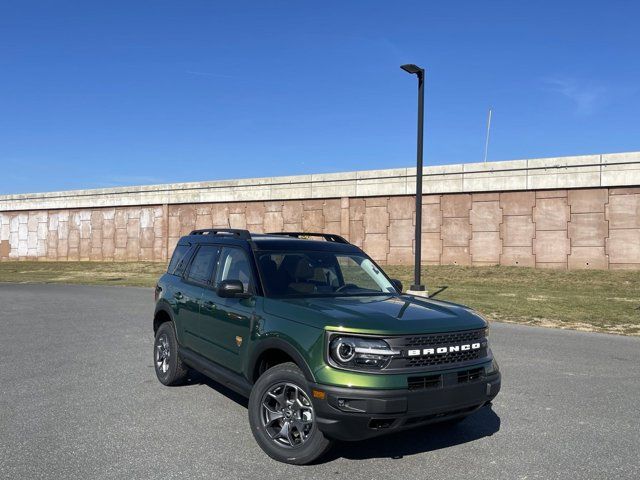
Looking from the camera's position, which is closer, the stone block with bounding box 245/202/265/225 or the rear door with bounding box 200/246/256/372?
the rear door with bounding box 200/246/256/372

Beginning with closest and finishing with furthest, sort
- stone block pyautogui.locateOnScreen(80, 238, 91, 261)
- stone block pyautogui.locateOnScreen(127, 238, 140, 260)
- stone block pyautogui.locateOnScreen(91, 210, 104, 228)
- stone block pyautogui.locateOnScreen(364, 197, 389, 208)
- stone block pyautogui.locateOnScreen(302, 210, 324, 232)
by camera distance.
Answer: stone block pyautogui.locateOnScreen(364, 197, 389, 208) < stone block pyautogui.locateOnScreen(302, 210, 324, 232) < stone block pyautogui.locateOnScreen(127, 238, 140, 260) < stone block pyautogui.locateOnScreen(91, 210, 104, 228) < stone block pyautogui.locateOnScreen(80, 238, 91, 261)

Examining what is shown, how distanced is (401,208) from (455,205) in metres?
2.98

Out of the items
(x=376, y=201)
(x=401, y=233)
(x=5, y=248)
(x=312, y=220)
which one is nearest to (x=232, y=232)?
(x=401, y=233)

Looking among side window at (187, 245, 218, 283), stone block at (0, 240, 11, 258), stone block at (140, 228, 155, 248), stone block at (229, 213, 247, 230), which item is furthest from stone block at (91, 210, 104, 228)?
side window at (187, 245, 218, 283)

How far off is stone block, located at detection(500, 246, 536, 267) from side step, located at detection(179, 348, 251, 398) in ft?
72.3

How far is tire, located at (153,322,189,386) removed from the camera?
21.5 feet

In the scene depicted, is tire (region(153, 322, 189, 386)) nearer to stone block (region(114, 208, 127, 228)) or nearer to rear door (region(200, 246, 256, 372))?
rear door (region(200, 246, 256, 372))

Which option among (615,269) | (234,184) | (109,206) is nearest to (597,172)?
(615,269)

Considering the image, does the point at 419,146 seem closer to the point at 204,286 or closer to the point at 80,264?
the point at 204,286

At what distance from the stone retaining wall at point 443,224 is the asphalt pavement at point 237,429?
54.2 feet

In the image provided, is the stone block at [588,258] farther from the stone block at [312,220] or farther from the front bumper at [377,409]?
the front bumper at [377,409]

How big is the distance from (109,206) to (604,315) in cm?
3545

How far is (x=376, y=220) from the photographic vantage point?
29578 millimetres

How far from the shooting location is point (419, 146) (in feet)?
A: 54.1
